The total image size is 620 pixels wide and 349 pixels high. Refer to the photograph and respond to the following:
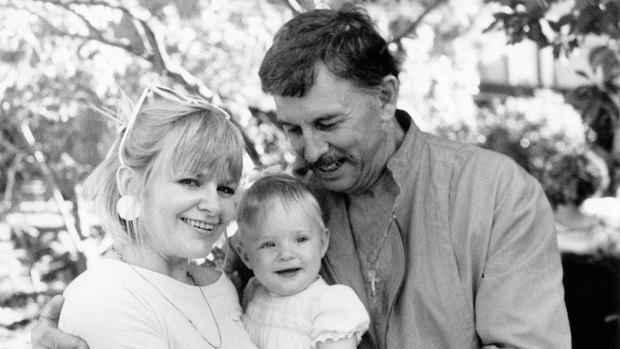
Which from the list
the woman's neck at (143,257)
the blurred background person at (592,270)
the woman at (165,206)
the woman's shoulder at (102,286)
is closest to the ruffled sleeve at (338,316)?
the woman at (165,206)

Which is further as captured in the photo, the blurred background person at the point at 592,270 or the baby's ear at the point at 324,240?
the blurred background person at the point at 592,270

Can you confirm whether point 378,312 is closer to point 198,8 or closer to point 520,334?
point 520,334

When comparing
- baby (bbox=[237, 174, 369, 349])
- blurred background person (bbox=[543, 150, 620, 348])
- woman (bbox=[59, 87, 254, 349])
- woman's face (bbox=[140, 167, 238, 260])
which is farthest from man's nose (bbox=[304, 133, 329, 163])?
blurred background person (bbox=[543, 150, 620, 348])

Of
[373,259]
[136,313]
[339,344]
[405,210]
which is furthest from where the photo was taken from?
[373,259]

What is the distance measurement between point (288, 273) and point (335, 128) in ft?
1.55

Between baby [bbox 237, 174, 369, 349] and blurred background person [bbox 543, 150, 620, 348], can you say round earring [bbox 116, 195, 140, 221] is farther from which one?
blurred background person [bbox 543, 150, 620, 348]

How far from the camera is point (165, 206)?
2.43 meters

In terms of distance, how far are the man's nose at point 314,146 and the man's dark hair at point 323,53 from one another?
14 cm

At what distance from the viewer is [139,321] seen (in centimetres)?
230

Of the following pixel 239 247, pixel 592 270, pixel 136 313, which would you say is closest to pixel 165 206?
pixel 136 313

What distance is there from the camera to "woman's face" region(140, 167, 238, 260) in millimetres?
2430

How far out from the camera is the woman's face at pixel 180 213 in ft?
7.97

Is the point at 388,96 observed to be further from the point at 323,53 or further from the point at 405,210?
the point at 405,210

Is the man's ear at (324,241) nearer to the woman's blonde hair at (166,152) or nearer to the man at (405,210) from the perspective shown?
the man at (405,210)
